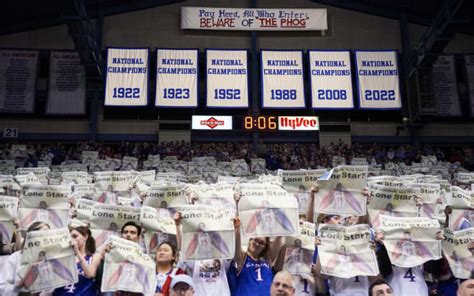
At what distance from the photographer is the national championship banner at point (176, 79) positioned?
722 inches

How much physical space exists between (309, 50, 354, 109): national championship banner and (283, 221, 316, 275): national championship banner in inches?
555

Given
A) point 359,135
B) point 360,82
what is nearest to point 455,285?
point 360,82

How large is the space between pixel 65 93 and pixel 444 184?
655 inches

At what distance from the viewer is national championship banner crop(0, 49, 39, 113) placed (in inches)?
749

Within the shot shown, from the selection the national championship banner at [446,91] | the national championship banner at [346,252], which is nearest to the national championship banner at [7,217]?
the national championship banner at [346,252]

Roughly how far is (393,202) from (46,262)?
3589 millimetres

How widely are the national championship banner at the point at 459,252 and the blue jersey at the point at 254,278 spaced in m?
1.79

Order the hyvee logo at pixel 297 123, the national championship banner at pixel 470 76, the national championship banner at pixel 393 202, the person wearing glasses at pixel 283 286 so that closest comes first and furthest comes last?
1. the person wearing glasses at pixel 283 286
2. the national championship banner at pixel 393 202
3. the hyvee logo at pixel 297 123
4. the national championship banner at pixel 470 76

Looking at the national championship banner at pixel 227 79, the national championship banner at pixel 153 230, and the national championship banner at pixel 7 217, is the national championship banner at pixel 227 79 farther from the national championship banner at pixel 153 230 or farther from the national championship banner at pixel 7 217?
the national championship banner at pixel 153 230

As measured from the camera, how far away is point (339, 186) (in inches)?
194

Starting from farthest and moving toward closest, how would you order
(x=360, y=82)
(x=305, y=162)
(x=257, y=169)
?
(x=360, y=82) < (x=305, y=162) < (x=257, y=169)

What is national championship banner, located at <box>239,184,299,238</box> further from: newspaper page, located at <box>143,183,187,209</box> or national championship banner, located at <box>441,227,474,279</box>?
national championship banner, located at <box>441,227,474,279</box>

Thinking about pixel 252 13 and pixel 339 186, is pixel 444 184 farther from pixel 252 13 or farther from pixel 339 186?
pixel 252 13

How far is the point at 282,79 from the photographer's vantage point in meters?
18.6
